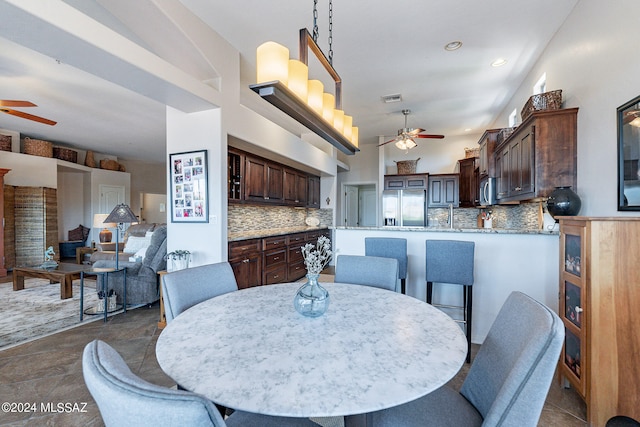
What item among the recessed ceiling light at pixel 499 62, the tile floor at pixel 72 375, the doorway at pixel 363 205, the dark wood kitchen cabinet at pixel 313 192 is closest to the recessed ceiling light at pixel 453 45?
the recessed ceiling light at pixel 499 62

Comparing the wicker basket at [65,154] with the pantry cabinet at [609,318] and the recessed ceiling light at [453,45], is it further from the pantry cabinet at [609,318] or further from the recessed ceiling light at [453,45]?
the pantry cabinet at [609,318]

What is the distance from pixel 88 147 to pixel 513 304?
9313 millimetres

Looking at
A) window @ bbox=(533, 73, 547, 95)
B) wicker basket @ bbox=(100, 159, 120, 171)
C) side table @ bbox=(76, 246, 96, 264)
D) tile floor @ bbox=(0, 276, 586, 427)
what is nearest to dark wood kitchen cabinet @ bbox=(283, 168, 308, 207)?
tile floor @ bbox=(0, 276, 586, 427)

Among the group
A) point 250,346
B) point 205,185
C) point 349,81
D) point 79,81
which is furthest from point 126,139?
point 250,346

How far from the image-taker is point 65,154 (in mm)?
6809

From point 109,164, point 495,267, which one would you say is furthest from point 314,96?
point 109,164

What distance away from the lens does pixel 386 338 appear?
1081 mm

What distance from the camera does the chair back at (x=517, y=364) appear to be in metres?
0.77

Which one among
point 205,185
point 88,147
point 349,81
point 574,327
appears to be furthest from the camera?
point 88,147

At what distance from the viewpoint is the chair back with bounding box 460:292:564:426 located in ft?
2.52

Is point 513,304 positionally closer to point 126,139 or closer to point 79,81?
point 79,81

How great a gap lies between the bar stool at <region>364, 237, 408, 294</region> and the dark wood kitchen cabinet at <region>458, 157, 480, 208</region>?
12.2 ft

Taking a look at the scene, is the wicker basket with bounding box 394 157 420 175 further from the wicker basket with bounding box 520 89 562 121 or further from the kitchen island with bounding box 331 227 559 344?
the kitchen island with bounding box 331 227 559 344

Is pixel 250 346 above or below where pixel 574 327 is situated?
above
